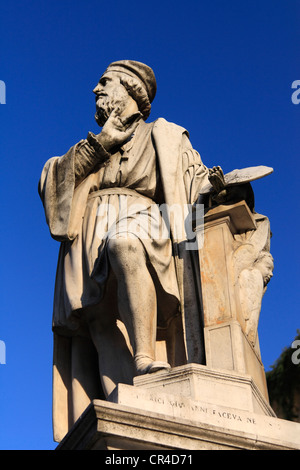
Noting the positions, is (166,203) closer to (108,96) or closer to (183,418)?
(108,96)

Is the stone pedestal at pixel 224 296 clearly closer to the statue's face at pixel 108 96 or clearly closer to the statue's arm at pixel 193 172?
the statue's arm at pixel 193 172

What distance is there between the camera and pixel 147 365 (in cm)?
749

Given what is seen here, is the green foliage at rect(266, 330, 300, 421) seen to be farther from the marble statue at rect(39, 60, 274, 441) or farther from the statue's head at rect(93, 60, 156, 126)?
the marble statue at rect(39, 60, 274, 441)

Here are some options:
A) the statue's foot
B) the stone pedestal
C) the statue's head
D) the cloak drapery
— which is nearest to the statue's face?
the statue's head

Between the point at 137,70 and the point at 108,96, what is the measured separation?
0.40m

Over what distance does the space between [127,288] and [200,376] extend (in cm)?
109

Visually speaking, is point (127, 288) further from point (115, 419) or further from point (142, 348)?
point (115, 419)

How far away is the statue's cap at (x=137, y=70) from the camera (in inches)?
379

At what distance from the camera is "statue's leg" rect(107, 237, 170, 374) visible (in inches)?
305

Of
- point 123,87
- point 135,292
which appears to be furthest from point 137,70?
point 135,292

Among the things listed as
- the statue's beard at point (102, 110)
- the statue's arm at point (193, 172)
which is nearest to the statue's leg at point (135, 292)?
the statue's arm at point (193, 172)

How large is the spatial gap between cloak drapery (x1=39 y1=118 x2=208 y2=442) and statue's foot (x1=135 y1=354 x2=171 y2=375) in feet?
1.60

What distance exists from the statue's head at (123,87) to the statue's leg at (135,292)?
2004 millimetres
